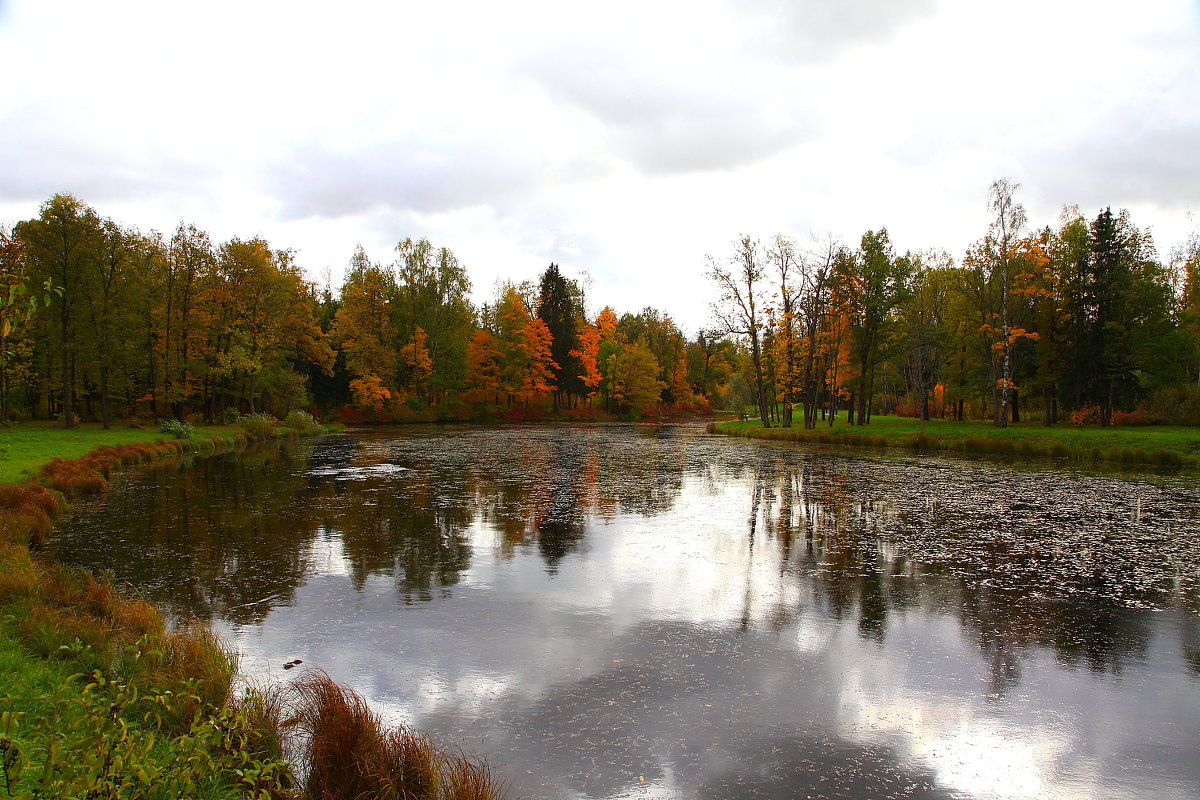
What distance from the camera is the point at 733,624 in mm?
7961

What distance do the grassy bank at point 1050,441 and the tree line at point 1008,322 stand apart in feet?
8.48

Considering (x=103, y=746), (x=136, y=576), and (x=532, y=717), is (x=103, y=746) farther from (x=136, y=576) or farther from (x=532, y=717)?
(x=136, y=576)

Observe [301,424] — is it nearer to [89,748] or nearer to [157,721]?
[157,721]

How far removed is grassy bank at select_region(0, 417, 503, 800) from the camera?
284cm

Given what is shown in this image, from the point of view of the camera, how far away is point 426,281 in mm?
59312

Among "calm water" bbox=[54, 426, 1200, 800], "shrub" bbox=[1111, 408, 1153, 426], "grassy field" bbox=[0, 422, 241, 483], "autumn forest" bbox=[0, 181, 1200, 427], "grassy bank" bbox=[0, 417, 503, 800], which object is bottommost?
"calm water" bbox=[54, 426, 1200, 800]

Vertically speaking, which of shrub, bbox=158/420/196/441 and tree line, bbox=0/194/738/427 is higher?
tree line, bbox=0/194/738/427

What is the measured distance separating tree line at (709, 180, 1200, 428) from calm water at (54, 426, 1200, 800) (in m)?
19.5

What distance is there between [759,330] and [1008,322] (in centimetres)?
1306

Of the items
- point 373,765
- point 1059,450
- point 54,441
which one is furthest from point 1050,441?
point 54,441

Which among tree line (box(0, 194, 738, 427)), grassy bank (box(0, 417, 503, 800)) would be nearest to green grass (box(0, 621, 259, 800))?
grassy bank (box(0, 417, 503, 800))

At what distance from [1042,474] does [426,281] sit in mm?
49264

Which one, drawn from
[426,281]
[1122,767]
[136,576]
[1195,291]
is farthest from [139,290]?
[1195,291]

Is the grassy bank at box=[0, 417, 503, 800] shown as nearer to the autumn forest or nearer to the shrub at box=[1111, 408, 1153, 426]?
the autumn forest
